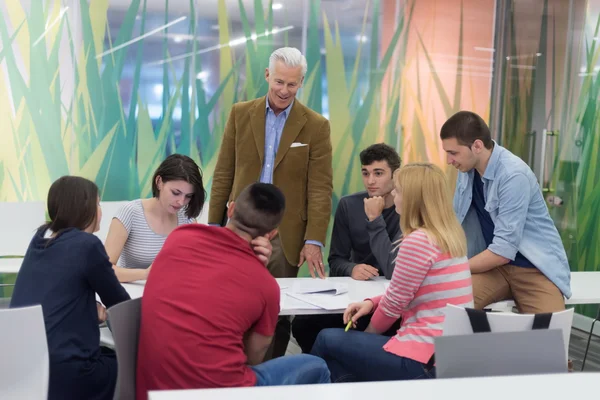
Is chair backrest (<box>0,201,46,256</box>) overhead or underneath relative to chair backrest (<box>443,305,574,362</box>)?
underneath

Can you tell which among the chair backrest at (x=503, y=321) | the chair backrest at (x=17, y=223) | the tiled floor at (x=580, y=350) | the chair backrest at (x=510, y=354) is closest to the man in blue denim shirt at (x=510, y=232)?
the chair backrest at (x=503, y=321)

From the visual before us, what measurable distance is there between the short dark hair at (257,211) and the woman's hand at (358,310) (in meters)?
0.67

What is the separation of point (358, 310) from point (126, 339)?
101 centimetres

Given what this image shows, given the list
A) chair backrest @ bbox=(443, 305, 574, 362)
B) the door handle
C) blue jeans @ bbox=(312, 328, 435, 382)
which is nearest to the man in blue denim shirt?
blue jeans @ bbox=(312, 328, 435, 382)

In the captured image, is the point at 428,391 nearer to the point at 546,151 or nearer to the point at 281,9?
the point at 281,9

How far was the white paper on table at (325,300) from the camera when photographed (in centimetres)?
283

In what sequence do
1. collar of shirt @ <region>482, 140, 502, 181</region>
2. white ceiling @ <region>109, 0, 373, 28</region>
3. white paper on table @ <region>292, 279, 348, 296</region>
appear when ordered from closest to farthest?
white paper on table @ <region>292, 279, 348, 296</region>
collar of shirt @ <region>482, 140, 502, 181</region>
white ceiling @ <region>109, 0, 373, 28</region>

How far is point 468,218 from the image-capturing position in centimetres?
354

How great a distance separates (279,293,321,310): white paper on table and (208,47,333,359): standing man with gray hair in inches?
28.5

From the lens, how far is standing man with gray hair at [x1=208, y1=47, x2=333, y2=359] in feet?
12.2

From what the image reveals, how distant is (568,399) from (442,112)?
4240 mm

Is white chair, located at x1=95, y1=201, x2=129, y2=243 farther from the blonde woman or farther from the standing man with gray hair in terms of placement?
the blonde woman

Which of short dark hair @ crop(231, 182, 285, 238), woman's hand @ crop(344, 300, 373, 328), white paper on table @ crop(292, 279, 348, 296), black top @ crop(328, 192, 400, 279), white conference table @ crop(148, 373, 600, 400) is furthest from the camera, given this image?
black top @ crop(328, 192, 400, 279)

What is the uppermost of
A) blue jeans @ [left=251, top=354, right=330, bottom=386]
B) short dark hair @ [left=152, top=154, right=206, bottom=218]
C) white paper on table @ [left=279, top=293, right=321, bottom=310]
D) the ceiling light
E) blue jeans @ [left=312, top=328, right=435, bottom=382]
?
the ceiling light
